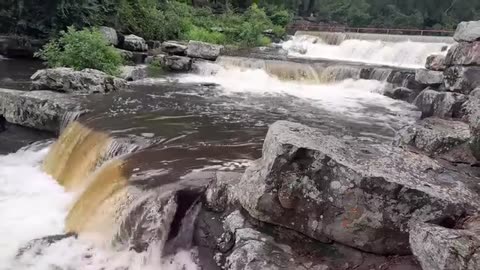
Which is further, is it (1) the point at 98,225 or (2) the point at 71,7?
(2) the point at 71,7

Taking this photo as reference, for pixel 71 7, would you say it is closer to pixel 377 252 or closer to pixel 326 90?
pixel 326 90

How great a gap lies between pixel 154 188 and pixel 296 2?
43102 mm

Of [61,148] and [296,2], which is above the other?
[296,2]

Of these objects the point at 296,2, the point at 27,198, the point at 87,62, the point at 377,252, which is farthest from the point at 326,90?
the point at 296,2

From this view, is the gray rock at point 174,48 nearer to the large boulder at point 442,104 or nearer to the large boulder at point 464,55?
the large boulder at point 442,104

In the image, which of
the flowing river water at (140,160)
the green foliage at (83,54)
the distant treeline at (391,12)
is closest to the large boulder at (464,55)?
the flowing river water at (140,160)

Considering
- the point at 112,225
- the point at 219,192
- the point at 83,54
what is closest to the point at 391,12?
the point at 83,54

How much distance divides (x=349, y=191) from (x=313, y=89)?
987cm

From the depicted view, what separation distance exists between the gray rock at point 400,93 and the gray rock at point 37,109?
27.4 ft

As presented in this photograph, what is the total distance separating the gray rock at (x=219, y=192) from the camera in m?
4.68

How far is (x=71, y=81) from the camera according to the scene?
33.6 feet

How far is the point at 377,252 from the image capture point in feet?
12.2

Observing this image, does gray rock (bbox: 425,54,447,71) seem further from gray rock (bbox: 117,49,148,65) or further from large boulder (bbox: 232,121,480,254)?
gray rock (bbox: 117,49,148,65)

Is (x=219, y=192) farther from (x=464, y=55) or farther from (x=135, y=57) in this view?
(x=135, y=57)
